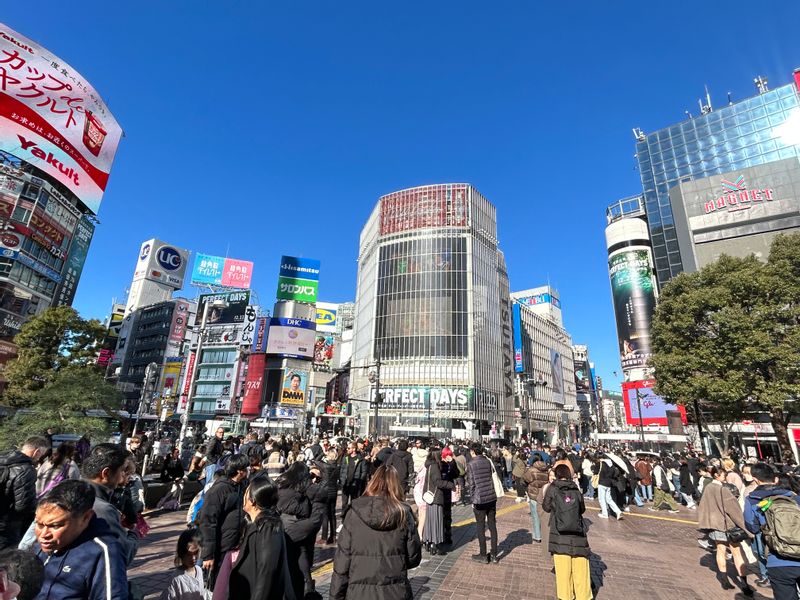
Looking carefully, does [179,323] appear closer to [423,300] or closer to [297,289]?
[297,289]

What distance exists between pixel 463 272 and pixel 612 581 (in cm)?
6433

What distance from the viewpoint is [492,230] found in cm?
7862

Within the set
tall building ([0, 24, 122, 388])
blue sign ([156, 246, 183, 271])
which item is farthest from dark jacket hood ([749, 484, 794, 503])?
blue sign ([156, 246, 183, 271])

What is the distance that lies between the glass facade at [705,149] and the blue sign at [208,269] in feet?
251

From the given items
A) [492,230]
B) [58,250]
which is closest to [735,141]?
[492,230]

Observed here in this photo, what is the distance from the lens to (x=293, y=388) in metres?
74.1

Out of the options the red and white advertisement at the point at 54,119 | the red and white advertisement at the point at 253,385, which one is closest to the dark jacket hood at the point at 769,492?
the red and white advertisement at the point at 54,119

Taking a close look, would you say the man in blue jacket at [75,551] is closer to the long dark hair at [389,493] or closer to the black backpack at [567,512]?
the long dark hair at [389,493]

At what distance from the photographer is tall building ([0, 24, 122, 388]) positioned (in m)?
37.0

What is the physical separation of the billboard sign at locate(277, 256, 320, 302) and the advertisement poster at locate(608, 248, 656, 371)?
56.9 metres

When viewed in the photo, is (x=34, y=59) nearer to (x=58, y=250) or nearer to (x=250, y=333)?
(x=58, y=250)

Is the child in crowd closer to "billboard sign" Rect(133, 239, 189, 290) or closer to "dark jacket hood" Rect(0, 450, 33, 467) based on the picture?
"dark jacket hood" Rect(0, 450, 33, 467)

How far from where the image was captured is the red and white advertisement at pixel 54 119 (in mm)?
36500

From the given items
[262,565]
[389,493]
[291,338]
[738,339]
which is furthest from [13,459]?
[291,338]
